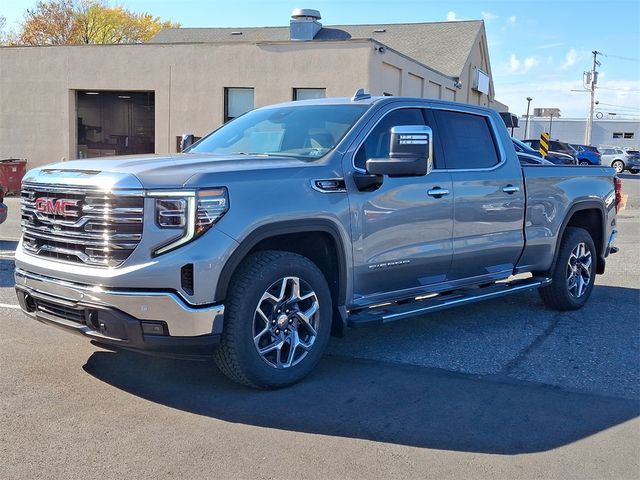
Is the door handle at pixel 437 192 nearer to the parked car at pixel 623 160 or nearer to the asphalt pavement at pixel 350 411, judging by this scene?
the asphalt pavement at pixel 350 411

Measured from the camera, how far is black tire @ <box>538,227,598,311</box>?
7.09 meters

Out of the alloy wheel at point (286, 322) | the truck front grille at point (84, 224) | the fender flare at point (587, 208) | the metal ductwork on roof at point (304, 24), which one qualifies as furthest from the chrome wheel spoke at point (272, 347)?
the metal ductwork on roof at point (304, 24)

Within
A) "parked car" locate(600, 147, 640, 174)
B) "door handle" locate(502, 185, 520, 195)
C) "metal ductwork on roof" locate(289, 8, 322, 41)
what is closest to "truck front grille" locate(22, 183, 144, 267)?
"door handle" locate(502, 185, 520, 195)

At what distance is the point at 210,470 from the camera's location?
11.5 ft

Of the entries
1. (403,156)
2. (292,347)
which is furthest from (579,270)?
(292,347)

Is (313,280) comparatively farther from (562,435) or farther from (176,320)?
(562,435)

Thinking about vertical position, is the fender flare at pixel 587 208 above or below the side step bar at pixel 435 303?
above

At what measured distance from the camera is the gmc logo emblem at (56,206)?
171 inches

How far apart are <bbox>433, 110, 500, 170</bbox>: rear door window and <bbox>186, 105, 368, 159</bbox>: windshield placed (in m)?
0.91

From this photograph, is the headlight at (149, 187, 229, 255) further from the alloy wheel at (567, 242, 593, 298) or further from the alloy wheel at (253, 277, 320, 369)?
the alloy wheel at (567, 242, 593, 298)

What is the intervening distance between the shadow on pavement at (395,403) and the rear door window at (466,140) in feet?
6.12

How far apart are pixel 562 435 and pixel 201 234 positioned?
8.01 feet

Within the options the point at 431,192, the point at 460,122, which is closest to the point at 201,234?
the point at 431,192

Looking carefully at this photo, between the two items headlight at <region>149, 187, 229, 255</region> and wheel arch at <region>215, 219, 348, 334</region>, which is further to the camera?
wheel arch at <region>215, 219, 348, 334</region>
